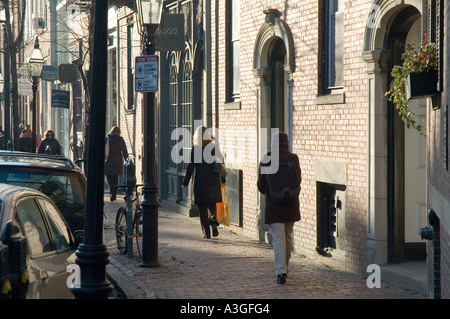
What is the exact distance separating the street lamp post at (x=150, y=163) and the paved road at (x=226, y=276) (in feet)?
0.93

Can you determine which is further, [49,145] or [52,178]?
[49,145]

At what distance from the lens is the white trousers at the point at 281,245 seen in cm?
1081

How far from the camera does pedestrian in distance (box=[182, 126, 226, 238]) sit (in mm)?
15516

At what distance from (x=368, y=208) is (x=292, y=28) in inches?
152

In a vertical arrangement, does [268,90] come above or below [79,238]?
above

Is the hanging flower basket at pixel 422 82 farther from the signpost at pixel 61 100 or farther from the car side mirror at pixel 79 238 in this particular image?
the signpost at pixel 61 100

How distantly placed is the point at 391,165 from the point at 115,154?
12.3 m

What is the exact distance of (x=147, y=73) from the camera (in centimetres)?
1228

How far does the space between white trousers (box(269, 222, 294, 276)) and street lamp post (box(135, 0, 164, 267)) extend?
75.5 inches

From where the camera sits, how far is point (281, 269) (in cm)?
1080

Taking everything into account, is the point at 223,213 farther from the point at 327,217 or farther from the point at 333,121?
the point at 333,121

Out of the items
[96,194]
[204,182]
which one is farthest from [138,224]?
[96,194]
